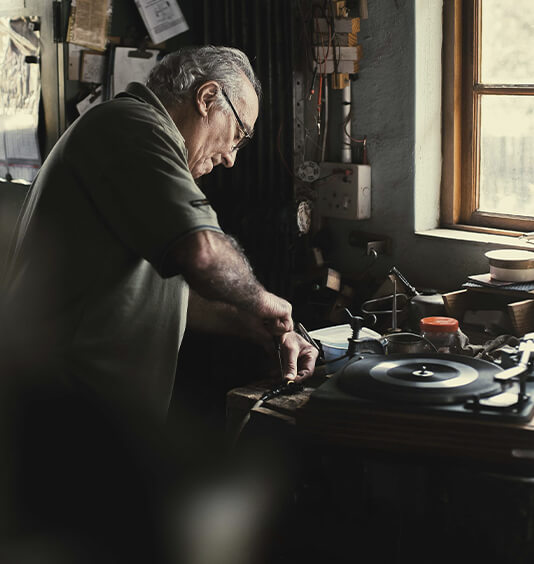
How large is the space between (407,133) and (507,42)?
1.55 feet

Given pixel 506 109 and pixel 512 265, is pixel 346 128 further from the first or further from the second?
pixel 512 265

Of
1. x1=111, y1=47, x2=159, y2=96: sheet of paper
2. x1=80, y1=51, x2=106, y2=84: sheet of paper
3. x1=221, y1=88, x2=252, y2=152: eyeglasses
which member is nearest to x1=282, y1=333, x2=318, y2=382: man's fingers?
x1=221, y1=88, x2=252, y2=152: eyeglasses


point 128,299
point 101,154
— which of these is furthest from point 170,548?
point 101,154

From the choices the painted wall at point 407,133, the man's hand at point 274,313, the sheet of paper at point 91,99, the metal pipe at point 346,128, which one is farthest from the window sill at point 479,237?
the sheet of paper at point 91,99

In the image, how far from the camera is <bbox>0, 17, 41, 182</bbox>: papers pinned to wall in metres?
3.81

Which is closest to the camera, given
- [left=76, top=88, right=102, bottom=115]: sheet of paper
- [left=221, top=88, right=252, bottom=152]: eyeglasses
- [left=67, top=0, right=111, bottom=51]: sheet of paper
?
[left=221, top=88, right=252, bottom=152]: eyeglasses

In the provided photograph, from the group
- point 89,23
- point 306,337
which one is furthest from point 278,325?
point 89,23

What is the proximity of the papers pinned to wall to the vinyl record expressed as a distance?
2.65m

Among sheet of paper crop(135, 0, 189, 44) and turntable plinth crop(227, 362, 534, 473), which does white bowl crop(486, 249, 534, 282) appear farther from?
sheet of paper crop(135, 0, 189, 44)

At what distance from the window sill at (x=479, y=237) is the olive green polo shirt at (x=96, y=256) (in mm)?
1459

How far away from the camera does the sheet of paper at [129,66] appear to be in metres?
3.48

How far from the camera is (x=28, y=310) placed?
162cm

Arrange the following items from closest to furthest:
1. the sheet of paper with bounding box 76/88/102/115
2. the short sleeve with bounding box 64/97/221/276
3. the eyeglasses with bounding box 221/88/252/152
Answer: the short sleeve with bounding box 64/97/221/276, the eyeglasses with bounding box 221/88/252/152, the sheet of paper with bounding box 76/88/102/115

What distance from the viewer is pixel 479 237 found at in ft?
9.38
